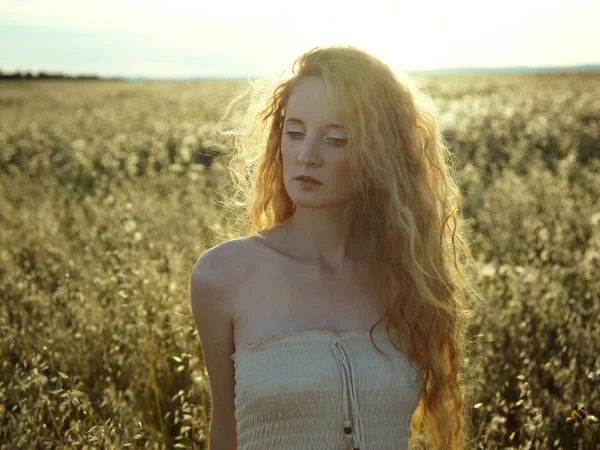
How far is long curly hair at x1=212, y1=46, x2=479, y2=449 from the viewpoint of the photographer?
2.01 meters

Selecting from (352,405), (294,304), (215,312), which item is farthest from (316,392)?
(215,312)

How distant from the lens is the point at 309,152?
76.3 inches

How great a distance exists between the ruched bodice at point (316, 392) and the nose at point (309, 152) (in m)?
0.55

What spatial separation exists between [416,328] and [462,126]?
393 inches

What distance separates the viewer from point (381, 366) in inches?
73.7

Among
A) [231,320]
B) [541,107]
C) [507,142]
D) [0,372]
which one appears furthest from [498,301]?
[541,107]

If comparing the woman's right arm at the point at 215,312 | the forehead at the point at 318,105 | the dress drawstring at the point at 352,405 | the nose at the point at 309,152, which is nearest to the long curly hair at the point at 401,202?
the forehead at the point at 318,105

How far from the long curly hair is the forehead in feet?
0.07

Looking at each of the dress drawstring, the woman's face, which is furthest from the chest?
the woman's face

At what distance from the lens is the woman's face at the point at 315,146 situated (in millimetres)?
1963

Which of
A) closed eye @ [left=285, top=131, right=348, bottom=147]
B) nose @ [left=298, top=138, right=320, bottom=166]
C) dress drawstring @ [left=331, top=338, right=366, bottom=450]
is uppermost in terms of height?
closed eye @ [left=285, top=131, right=348, bottom=147]

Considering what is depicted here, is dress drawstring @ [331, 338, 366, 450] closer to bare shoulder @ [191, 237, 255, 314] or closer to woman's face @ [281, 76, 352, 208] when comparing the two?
bare shoulder @ [191, 237, 255, 314]

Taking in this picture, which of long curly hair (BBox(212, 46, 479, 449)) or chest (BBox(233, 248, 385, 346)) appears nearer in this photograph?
chest (BBox(233, 248, 385, 346))

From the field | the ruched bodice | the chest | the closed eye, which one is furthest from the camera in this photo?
the field
